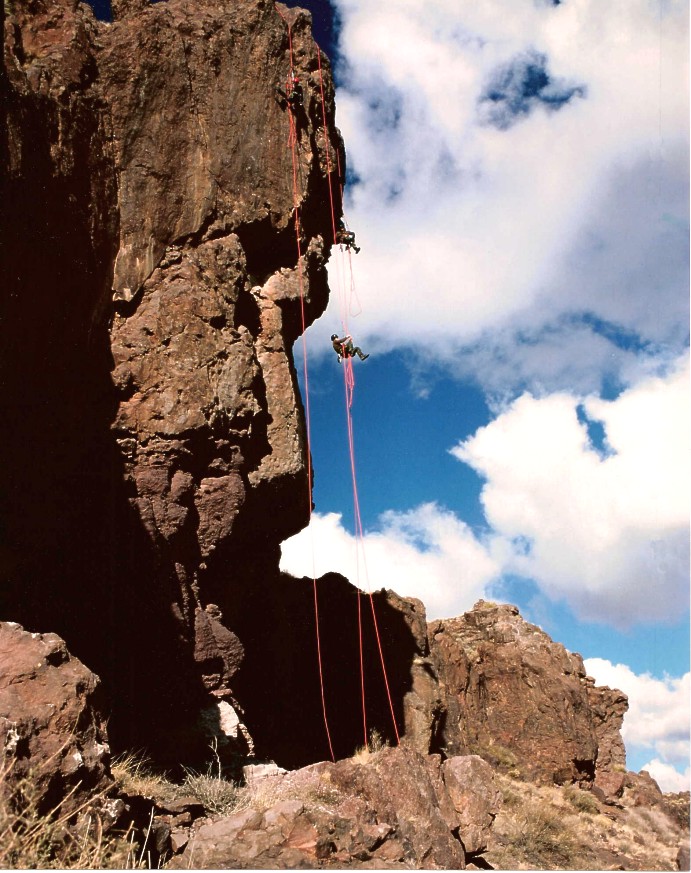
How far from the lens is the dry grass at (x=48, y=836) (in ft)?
13.1

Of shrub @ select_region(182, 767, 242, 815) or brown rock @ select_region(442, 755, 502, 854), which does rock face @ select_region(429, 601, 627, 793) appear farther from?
shrub @ select_region(182, 767, 242, 815)

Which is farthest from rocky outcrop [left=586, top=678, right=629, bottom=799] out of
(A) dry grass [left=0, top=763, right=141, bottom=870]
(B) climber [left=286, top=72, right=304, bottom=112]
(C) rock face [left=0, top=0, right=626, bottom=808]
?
(B) climber [left=286, top=72, right=304, bottom=112]

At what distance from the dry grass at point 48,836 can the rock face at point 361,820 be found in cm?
88

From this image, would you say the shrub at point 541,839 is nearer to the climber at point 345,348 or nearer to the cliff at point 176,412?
the cliff at point 176,412

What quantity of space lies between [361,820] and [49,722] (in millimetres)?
3231

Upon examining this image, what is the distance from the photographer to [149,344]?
10219 mm

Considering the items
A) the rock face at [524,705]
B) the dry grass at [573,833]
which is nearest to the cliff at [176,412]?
the dry grass at [573,833]

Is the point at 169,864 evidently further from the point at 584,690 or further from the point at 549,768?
the point at 584,690

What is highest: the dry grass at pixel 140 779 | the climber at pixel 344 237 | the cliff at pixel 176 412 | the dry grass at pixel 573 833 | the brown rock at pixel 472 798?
the climber at pixel 344 237

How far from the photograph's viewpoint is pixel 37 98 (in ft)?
27.3

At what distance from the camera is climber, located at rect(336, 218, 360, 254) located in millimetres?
13859

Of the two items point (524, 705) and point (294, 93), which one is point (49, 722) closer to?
point (294, 93)

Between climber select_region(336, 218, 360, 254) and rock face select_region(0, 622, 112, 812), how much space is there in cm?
1078

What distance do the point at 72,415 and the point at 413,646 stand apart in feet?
36.7
